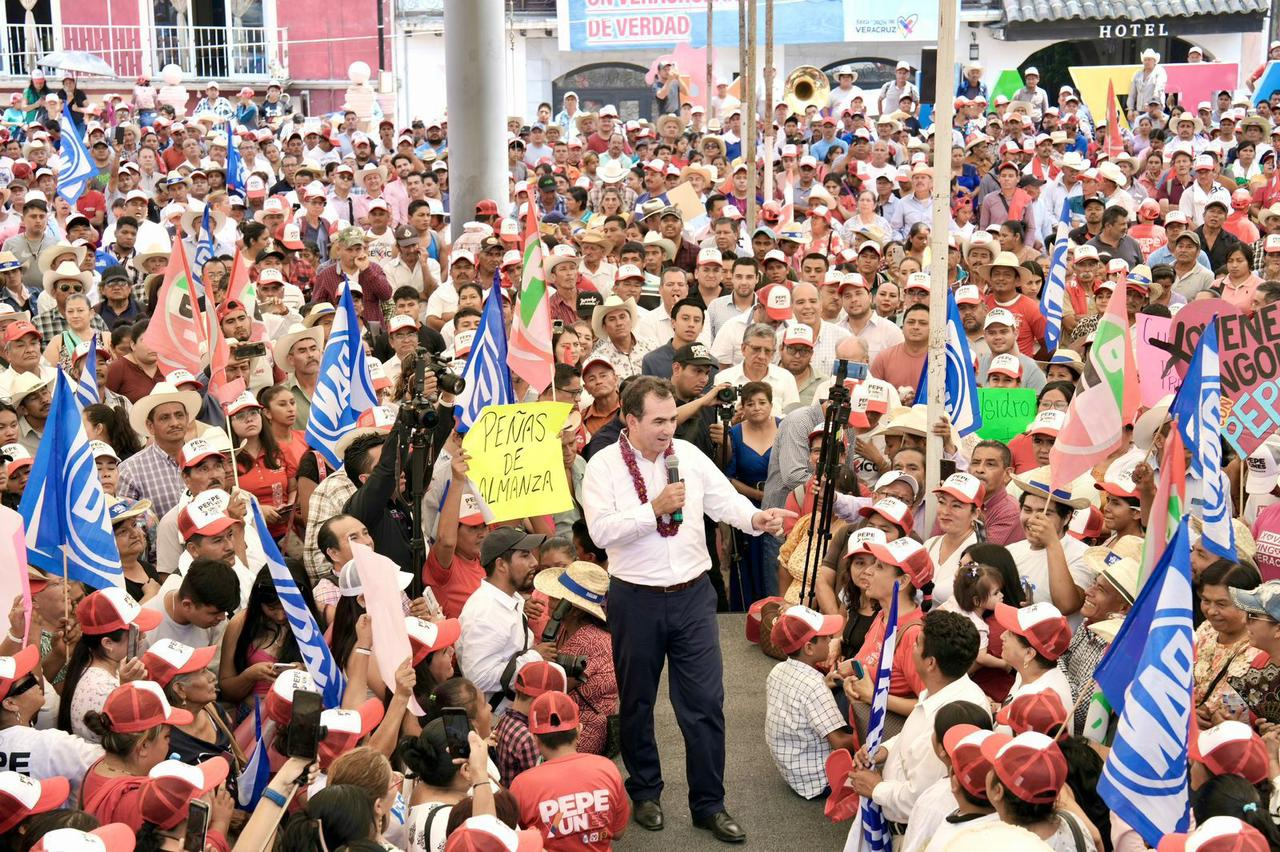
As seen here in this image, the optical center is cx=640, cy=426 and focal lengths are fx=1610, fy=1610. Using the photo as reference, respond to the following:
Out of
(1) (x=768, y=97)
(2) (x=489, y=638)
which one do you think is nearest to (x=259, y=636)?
(2) (x=489, y=638)

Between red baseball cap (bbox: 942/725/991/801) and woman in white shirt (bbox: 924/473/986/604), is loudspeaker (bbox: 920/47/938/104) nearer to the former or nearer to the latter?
woman in white shirt (bbox: 924/473/986/604)

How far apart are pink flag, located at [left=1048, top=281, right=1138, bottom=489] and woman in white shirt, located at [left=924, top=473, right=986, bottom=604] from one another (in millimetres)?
372

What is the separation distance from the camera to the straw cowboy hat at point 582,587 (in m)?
7.30

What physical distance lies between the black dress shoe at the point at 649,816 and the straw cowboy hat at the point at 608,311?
482 centimetres

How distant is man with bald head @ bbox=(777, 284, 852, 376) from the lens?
10945 mm

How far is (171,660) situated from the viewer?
5891mm

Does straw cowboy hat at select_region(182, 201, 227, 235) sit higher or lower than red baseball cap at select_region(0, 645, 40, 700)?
higher

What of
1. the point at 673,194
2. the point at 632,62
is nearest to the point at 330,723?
the point at 673,194

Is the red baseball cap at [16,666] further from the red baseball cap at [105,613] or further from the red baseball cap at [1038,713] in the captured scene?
the red baseball cap at [1038,713]

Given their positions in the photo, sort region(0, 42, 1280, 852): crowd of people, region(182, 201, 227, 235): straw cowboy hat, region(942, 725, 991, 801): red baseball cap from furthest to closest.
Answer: region(182, 201, 227, 235): straw cowboy hat < region(0, 42, 1280, 852): crowd of people < region(942, 725, 991, 801): red baseball cap

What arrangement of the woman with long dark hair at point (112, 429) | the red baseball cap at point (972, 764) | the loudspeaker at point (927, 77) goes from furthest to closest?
the loudspeaker at point (927, 77)
the woman with long dark hair at point (112, 429)
the red baseball cap at point (972, 764)

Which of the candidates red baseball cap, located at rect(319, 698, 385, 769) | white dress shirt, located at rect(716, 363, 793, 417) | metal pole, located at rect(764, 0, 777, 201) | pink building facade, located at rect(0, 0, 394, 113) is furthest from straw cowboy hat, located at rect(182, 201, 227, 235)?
pink building facade, located at rect(0, 0, 394, 113)

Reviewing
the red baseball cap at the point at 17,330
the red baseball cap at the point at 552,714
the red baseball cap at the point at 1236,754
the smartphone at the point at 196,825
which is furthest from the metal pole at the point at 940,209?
the red baseball cap at the point at 17,330

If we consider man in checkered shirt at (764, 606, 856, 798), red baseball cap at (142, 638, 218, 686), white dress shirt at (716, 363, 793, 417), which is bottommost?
man in checkered shirt at (764, 606, 856, 798)
